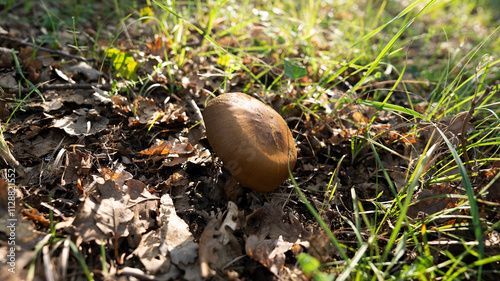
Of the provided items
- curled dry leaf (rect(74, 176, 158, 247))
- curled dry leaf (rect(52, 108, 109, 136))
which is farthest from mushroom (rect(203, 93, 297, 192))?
curled dry leaf (rect(52, 108, 109, 136))

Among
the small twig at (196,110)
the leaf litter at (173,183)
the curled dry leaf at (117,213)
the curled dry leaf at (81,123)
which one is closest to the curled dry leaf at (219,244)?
the leaf litter at (173,183)

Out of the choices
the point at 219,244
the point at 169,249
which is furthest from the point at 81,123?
the point at 219,244

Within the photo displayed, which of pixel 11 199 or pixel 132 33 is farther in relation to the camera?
Result: pixel 132 33

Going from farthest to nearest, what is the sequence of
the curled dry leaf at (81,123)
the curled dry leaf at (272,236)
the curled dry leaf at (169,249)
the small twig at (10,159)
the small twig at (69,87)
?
the small twig at (69,87), the curled dry leaf at (81,123), the small twig at (10,159), the curled dry leaf at (272,236), the curled dry leaf at (169,249)

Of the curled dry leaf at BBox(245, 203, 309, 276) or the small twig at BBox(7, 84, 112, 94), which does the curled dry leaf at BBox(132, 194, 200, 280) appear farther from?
the small twig at BBox(7, 84, 112, 94)

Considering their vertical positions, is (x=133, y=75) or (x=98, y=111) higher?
(x=133, y=75)

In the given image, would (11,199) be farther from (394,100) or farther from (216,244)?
(394,100)

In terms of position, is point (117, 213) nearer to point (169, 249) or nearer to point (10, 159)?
point (169, 249)

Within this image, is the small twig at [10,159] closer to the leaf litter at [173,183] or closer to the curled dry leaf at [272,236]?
the leaf litter at [173,183]

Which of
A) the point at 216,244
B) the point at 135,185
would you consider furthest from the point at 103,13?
the point at 216,244
